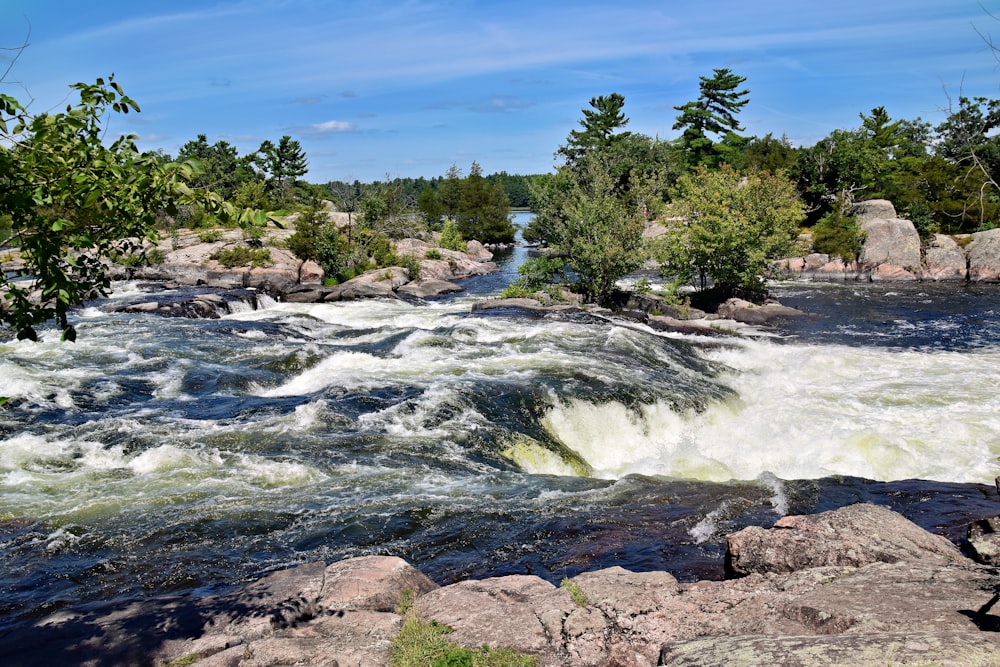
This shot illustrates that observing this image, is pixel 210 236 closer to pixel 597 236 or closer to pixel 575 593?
pixel 597 236

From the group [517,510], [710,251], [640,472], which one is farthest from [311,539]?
[710,251]

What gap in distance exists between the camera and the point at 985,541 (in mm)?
7688

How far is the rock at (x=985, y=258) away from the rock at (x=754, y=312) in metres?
18.4

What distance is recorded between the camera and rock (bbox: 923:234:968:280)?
138 ft

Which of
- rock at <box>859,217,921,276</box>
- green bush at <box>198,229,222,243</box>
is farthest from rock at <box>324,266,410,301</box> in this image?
rock at <box>859,217,921,276</box>

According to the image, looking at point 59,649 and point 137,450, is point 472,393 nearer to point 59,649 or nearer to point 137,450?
point 137,450

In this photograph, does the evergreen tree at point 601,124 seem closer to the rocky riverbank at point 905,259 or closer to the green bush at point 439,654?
the rocky riverbank at point 905,259

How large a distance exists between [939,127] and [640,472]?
69.3 metres

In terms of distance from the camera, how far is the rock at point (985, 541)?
7371mm

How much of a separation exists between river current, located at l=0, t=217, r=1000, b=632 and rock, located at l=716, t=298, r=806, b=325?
4.76m

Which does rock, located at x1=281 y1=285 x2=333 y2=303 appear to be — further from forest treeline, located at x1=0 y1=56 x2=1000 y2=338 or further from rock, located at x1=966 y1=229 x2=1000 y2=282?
rock, located at x1=966 y1=229 x2=1000 y2=282

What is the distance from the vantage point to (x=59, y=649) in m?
5.61

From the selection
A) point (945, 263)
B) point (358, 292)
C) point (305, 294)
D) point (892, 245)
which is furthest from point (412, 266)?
point (945, 263)

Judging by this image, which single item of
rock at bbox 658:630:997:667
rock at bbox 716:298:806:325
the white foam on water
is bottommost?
the white foam on water
